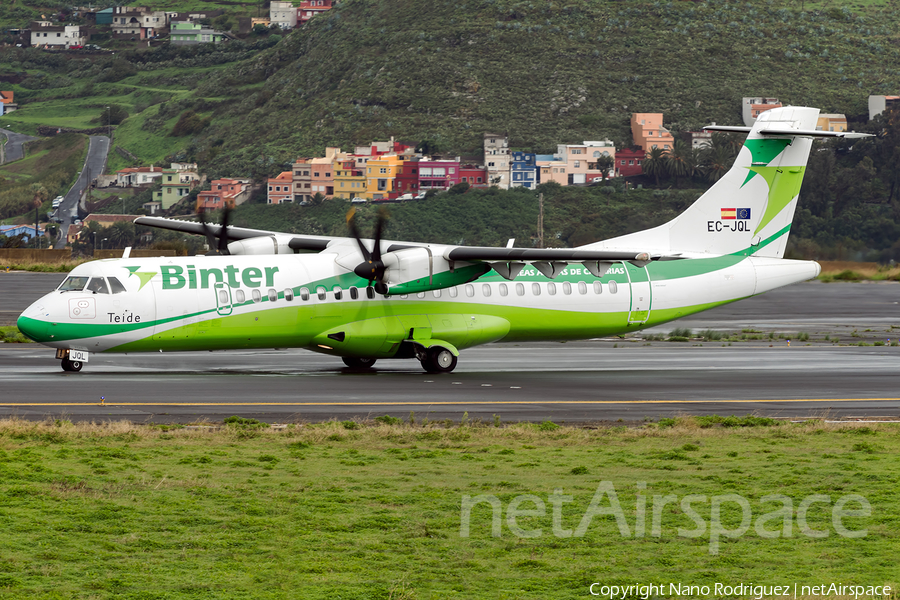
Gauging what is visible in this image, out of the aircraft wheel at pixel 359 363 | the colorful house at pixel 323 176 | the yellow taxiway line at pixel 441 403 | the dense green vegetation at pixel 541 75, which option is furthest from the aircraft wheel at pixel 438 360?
the dense green vegetation at pixel 541 75

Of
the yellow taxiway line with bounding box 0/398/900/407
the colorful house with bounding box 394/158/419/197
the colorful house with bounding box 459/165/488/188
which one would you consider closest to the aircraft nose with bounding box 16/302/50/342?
the yellow taxiway line with bounding box 0/398/900/407

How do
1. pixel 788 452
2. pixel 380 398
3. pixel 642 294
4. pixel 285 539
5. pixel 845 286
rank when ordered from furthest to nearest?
pixel 845 286 < pixel 642 294 < pixel 380 398 < pixel 788 452 < pixel 285 539

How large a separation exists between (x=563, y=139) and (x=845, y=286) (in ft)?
299

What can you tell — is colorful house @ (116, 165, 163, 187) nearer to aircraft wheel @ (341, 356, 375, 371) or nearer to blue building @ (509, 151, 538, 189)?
blue building @ (509, 151, 538, 189)

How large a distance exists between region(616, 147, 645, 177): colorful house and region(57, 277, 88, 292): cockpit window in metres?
132

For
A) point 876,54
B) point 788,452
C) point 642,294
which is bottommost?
point 788,452

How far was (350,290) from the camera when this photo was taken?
87.8ft

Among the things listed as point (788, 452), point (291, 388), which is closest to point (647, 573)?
point (788, 452)

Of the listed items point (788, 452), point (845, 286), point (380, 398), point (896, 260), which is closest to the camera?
point (788, 452)

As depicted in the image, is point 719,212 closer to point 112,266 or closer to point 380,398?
point 380,398

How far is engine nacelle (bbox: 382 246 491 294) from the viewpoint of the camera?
2677 cm

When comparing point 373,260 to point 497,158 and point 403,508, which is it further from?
point 497,158

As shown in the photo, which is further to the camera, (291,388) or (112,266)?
(112,266)

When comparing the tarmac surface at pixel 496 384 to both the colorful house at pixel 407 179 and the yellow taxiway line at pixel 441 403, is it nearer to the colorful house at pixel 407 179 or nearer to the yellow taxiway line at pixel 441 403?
the yellow taxiway line at pixel 441 403
